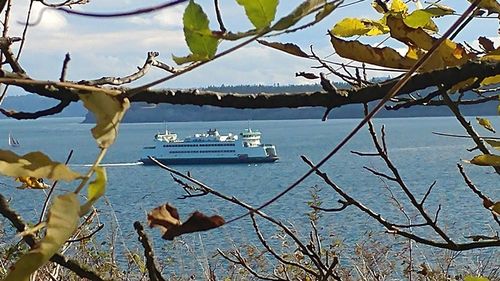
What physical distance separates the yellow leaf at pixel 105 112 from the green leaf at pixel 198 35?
0.03m

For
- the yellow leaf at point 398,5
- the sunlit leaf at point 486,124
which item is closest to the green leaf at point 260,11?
the yellow leaf at point 398,5

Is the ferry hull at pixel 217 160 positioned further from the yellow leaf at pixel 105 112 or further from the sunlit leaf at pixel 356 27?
the yellow leaf at pixel 105 112

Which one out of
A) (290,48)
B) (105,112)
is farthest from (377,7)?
(105,112)

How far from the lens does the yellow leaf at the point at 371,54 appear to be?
0.37 metres

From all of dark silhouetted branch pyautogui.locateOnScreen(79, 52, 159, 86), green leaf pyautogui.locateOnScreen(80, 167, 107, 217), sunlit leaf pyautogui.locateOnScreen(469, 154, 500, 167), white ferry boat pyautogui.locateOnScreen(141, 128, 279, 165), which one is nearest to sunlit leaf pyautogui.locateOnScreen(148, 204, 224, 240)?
green leaf pyautogui.locateOnScreen(80, 167, 107, 217)

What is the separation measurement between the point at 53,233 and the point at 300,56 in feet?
0.84

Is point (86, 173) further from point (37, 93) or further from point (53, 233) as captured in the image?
point (37, 93)

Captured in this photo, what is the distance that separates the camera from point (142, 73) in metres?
0.55

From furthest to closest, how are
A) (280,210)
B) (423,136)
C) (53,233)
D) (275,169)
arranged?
1. (423,136)
2. (275,169)
3. (280,210)
4. (53,233)

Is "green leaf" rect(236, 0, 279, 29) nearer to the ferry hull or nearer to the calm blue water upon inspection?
the calm blue water

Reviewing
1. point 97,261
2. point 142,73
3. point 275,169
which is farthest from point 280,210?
point 275,169

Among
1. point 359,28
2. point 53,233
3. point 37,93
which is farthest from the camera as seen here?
point 359,28

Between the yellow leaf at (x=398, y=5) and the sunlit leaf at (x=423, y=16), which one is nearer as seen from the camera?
the sunlit leaf at (x=423, y=16)

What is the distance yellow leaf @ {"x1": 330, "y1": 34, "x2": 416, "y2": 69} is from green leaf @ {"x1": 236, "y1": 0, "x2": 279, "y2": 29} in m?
0.17
